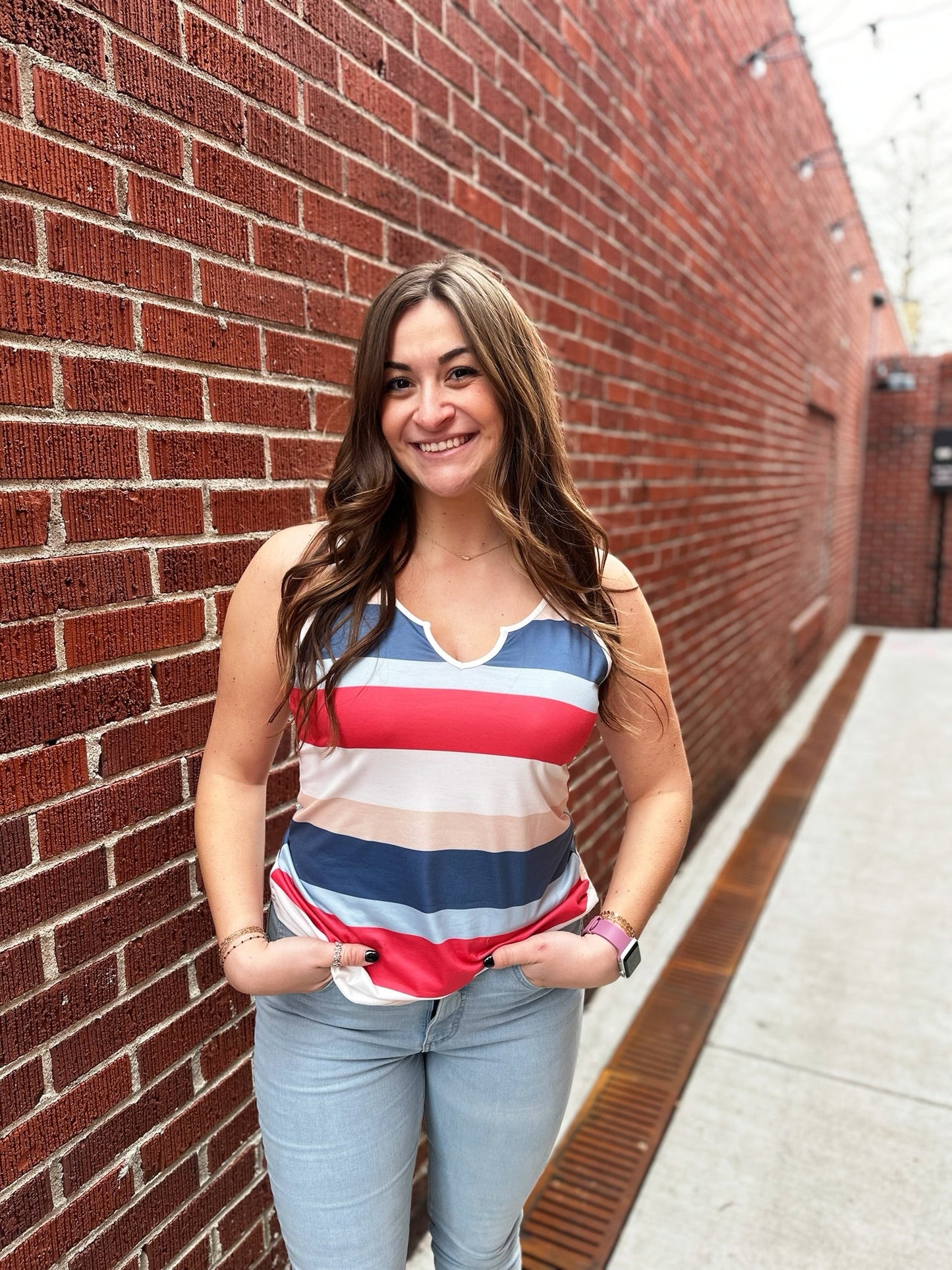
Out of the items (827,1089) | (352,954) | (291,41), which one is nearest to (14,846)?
(352,954)

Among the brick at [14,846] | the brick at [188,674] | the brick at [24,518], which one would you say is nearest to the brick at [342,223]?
the brick at [188,674]

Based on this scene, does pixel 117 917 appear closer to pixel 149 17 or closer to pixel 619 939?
pixel 619 939

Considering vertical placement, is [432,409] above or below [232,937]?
above

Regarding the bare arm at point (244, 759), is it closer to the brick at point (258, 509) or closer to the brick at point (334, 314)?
the brick at point (258, 509)

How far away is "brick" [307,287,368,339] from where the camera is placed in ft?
5.73

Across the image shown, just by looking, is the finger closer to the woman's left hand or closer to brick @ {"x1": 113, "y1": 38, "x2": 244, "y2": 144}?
the woman's left hand

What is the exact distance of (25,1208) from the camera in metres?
1.28

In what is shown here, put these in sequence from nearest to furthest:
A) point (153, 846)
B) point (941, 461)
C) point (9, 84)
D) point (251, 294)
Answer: point (9, 84) → point (153, 846) → point (251, 294) → point (941, 461)

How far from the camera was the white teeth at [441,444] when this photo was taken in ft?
4.32

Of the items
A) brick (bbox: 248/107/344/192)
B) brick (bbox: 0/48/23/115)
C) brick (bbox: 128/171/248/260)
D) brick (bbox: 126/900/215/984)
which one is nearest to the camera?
brick (bbox: 0/48/23/115)

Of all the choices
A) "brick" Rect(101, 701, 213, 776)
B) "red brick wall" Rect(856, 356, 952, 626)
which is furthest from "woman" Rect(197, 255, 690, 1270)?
"red brick wall" Rect(856, 356, 952, 626)

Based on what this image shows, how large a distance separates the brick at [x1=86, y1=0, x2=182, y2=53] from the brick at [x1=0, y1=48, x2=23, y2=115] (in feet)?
0.53

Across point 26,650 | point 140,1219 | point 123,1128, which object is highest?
point 26,650

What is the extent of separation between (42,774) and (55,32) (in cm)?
95
